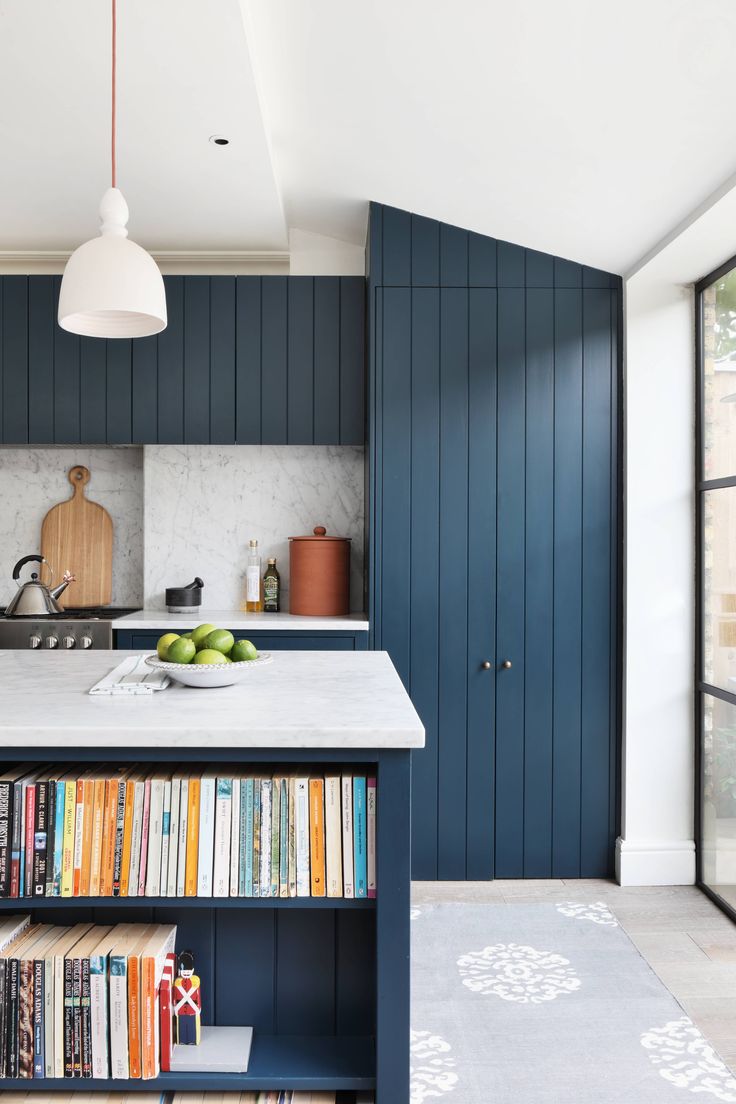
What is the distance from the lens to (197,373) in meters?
3.65

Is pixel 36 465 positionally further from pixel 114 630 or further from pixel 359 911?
pixel 359 911

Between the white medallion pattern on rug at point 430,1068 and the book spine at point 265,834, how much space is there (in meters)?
0.82

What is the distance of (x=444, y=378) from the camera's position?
340 cm

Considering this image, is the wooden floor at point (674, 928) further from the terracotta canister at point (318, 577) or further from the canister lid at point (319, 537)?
the canister lid at point (319, 537)

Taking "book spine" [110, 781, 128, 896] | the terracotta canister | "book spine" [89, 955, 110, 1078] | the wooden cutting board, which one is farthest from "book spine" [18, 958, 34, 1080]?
the wooden cutting board

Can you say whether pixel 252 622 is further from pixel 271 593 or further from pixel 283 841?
pixel 283 841

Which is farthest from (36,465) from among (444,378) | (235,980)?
(235,980)

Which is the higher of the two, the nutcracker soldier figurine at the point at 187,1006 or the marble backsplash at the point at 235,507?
the marble backsplash at the point at 235,507

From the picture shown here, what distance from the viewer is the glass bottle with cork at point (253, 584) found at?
384 cm

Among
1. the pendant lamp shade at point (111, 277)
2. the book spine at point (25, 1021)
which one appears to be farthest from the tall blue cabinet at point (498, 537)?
the book spine at point (25, 1021)

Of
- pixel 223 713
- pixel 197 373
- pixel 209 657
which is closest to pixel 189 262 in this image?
pixel 197 373

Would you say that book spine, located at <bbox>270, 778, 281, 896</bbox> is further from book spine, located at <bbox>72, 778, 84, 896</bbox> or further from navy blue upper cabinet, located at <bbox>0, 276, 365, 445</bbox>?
navy blue upper cabinet, located at <bbox>0, 276, 365, 445</bbox>

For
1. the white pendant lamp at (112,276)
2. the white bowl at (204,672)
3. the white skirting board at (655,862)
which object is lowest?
the white skirting board at (655,862)

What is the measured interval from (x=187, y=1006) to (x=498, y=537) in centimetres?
211
